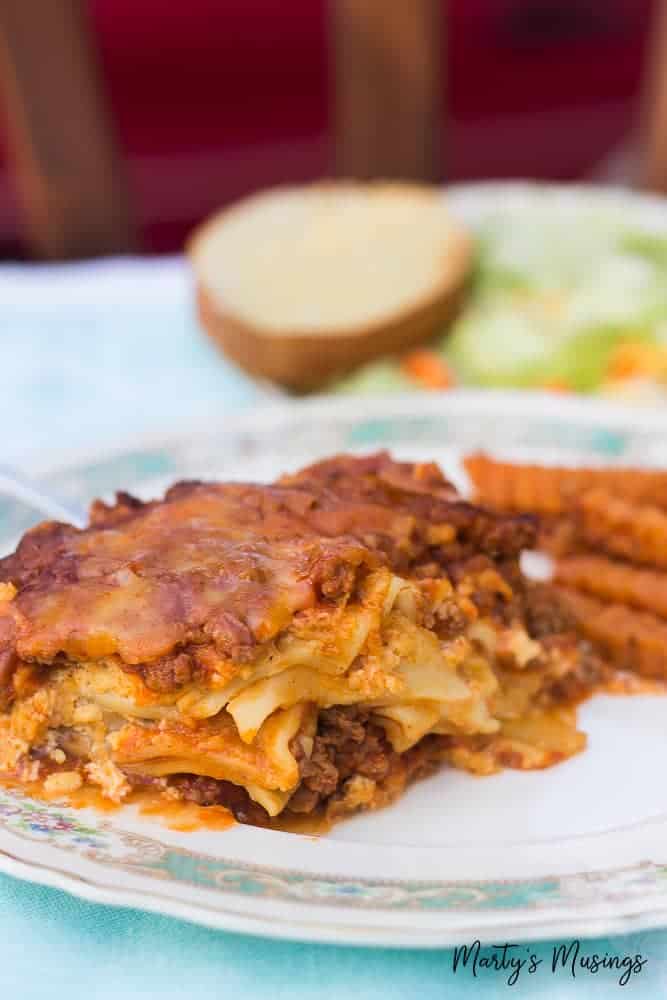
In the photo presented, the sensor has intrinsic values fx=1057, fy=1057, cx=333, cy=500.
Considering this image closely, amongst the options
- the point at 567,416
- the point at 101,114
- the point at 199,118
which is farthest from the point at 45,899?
the point at 199,118

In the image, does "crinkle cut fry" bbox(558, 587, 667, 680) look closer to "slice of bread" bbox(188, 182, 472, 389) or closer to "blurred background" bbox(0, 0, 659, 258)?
"slice of bread" bbox(188, 182, 472, 389)

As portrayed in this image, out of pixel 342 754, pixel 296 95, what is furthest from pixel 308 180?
pixel 342 754

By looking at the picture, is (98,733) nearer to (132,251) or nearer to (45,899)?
(45,899)

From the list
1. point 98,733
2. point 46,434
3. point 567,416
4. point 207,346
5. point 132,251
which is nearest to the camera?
point 98,733

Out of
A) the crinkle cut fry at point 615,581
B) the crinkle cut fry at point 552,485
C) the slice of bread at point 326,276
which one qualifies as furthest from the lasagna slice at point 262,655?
the slice of bread at point 326,276

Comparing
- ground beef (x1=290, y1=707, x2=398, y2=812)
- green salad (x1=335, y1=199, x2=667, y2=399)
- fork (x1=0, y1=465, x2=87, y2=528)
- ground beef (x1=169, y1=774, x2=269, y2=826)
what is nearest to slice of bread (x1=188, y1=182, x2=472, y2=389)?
green salad (x1=335, y1=199, x2=667, y2=399)

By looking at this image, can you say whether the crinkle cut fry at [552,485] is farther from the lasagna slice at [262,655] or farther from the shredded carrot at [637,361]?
the shredded carrot at [637,361]
